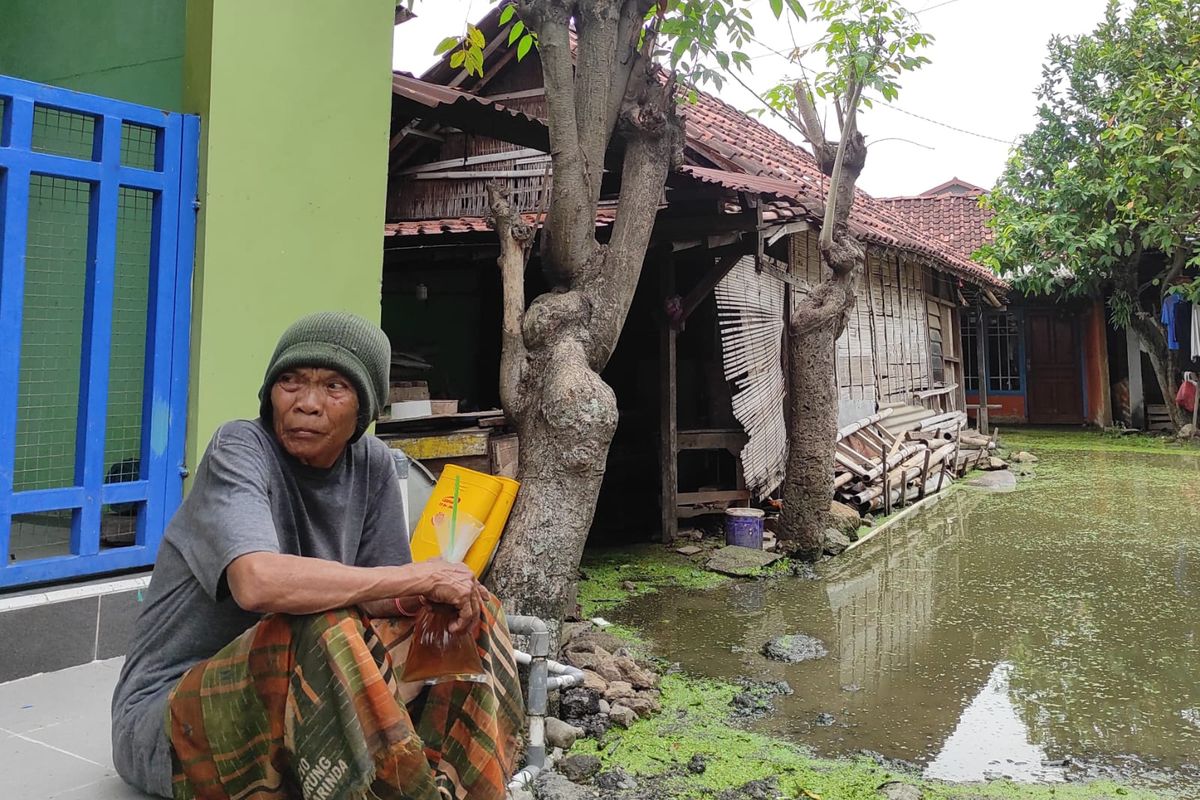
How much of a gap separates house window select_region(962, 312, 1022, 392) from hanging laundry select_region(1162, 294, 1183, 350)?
3.54 meters

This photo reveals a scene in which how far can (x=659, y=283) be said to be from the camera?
314 inches

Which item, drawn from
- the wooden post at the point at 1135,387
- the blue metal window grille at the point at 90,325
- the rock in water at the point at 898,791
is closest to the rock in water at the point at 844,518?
the rock in water at the point at 898,791

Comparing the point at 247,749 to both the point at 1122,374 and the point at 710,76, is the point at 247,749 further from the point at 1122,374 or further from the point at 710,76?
the point at 1122,374

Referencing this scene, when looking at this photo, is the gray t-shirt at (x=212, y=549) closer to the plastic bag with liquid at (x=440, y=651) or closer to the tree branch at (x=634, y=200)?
the plastic bag with liquid at (x=440, y=651)

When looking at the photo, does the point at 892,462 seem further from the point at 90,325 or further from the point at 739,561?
the point at 90,325

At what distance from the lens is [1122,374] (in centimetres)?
1720

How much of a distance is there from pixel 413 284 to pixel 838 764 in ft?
22.6

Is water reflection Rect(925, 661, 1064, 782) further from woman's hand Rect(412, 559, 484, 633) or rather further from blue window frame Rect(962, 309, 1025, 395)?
blue window frame Rect(962, 309, 1025, 395)

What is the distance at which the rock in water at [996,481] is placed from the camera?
35.2ft

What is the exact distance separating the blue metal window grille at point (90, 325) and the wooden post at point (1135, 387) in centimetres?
1812

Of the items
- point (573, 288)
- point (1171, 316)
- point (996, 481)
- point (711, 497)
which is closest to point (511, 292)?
→ point (573, 288)

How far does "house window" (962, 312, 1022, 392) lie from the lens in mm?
18578

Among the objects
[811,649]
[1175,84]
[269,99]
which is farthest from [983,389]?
[269,99]

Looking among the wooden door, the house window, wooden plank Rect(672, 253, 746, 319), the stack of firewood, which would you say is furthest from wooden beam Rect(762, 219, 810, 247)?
the wooden door
